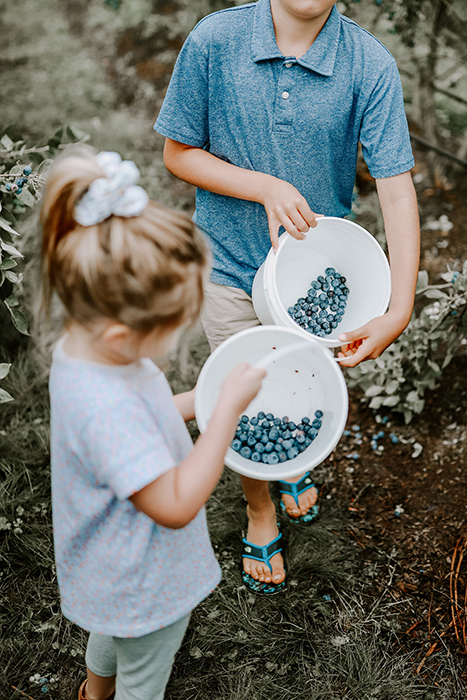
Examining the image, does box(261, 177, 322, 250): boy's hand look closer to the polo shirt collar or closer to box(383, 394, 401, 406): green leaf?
the polo shirt collar

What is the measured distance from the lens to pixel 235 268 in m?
1.86

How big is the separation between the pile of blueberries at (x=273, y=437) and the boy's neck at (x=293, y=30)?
0.98m

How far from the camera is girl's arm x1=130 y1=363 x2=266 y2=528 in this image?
1.09m

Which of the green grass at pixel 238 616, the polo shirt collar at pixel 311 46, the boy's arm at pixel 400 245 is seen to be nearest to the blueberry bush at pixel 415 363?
the green grass at pixel 238 616

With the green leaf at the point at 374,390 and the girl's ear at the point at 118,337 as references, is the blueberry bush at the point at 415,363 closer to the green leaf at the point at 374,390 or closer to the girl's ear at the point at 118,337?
the green leaf at the point at 374,390

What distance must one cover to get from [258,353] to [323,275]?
453 millimetres

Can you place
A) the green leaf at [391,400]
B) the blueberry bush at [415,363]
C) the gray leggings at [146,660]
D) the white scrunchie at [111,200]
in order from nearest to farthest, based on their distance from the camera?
1. the white scrunchie at [111,200]
2. the gray leggings at [146,660]
3. the blueberry bush at [415,363]
4. the green leaf at [391,400]

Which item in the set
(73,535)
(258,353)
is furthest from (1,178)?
(73,535)

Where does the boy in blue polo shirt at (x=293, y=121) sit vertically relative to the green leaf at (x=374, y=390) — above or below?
above

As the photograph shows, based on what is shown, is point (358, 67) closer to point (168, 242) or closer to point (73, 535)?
point (168, 242)

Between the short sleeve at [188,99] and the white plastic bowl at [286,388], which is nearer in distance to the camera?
the white plastic bowl at [286,388]

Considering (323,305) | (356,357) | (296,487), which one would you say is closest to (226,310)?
(323,305)

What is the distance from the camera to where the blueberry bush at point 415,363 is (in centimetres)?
235

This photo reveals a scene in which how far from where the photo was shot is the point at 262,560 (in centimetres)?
206
